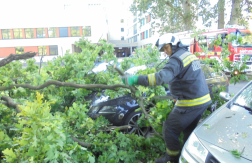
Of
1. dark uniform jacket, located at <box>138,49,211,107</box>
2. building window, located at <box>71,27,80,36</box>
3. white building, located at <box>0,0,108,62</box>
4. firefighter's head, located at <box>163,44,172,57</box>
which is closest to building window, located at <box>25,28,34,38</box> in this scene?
white building, located at <box>0,0,108,62</box>

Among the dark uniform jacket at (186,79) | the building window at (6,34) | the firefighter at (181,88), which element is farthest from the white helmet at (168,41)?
the building window at (6,34)

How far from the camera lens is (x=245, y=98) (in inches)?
97.6

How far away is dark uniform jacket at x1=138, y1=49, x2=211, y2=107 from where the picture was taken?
229 cm

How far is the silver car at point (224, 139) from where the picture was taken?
1.63 meters

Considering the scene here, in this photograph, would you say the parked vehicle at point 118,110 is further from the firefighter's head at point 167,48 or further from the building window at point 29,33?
the building window at point 29,33

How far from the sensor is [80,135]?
279 cm

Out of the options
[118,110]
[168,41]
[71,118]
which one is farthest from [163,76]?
[118,110]

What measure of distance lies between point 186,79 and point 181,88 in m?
0.15

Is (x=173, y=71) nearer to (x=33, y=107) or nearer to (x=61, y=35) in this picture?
(x=33, y=107)

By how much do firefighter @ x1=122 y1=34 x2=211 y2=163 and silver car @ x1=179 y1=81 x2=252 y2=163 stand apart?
10.8 inches

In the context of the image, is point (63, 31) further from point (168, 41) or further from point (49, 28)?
point (168, 41)

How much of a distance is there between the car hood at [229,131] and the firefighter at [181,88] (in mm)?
275

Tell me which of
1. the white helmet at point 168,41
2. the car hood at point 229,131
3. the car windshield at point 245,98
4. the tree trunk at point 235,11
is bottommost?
the car hood at point 229,131

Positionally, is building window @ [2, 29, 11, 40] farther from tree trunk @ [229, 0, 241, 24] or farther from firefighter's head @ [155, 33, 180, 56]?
firefighter's head @ [155, 33, 180, 56]
